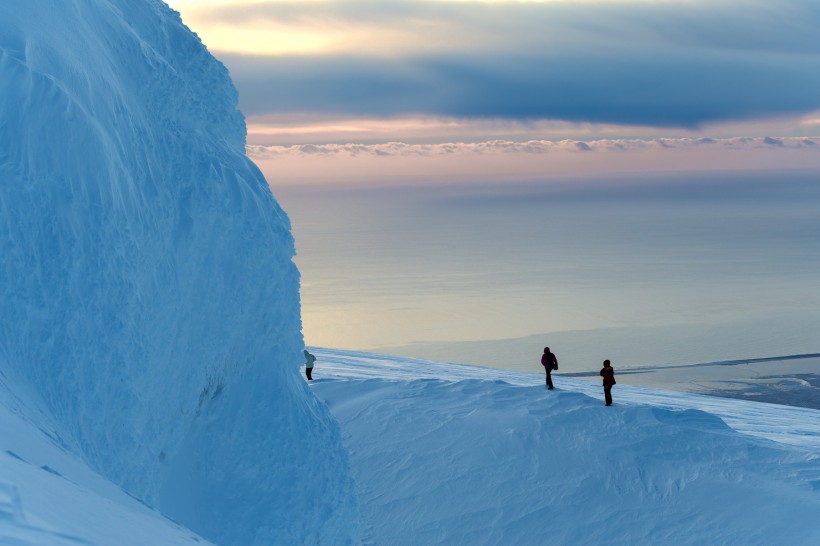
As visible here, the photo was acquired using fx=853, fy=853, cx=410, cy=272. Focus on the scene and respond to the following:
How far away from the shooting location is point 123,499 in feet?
21.0

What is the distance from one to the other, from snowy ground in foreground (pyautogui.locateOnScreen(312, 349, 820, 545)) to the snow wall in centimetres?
337

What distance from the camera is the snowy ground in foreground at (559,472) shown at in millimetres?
13852

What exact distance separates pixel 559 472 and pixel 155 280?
869 centimetres

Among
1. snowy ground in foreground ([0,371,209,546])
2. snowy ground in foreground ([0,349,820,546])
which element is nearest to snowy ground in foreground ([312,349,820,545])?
snowy ground in foreground ([0,349,820,546])

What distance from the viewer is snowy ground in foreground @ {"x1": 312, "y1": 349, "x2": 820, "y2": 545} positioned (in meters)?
13.9

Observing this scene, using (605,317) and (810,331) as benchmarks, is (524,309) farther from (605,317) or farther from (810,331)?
(810,331)

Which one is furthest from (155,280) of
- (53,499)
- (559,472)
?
(559,472)

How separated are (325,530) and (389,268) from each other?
257 feet

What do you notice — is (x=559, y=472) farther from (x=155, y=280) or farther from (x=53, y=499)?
(x=53, y=499)

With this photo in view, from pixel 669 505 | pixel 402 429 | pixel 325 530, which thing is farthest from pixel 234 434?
pixel 669 505

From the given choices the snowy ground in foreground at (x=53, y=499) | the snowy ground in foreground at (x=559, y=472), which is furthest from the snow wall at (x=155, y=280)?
the snowy ground in foreground at (x=559, y=472)

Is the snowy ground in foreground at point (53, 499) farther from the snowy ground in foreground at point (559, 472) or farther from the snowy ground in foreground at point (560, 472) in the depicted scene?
the snowy ground in foreground at point (559, 472)

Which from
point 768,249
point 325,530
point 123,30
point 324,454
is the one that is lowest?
point 325,530

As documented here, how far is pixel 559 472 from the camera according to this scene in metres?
15.1
